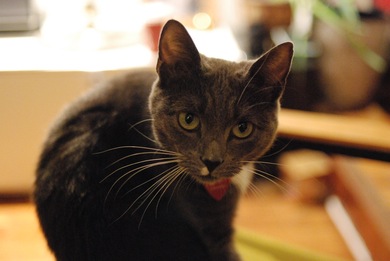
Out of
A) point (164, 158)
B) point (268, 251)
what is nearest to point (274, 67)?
point (164, 158)

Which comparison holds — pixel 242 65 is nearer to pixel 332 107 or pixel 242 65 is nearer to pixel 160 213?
pixel 160 213

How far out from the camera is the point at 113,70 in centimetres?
165

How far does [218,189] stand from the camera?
96 centimetres

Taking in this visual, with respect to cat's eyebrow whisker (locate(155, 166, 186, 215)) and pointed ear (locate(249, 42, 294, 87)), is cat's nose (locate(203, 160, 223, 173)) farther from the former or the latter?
pointed ear (locate(249, 42, 294, 87))

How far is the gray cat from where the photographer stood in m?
0.87

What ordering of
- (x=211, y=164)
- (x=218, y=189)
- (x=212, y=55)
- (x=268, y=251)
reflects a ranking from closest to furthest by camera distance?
(x=211, y=164)
(x=218, y=189)
(x=268, y=251)
(x=212, y=55)

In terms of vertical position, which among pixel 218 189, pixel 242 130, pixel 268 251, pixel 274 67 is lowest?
pixel 268 251

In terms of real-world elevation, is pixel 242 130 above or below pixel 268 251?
above

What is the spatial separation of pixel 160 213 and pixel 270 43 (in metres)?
1.28

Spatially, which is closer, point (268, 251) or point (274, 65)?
point (274, 65)

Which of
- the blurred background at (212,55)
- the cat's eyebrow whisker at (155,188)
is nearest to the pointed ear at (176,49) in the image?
the cat's eyebrow whisker at (155,188)

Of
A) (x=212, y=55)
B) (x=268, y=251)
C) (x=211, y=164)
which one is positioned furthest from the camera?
(x=212, y=55)

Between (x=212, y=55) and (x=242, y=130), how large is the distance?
789 mm

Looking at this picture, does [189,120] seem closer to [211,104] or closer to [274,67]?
[211,104]
